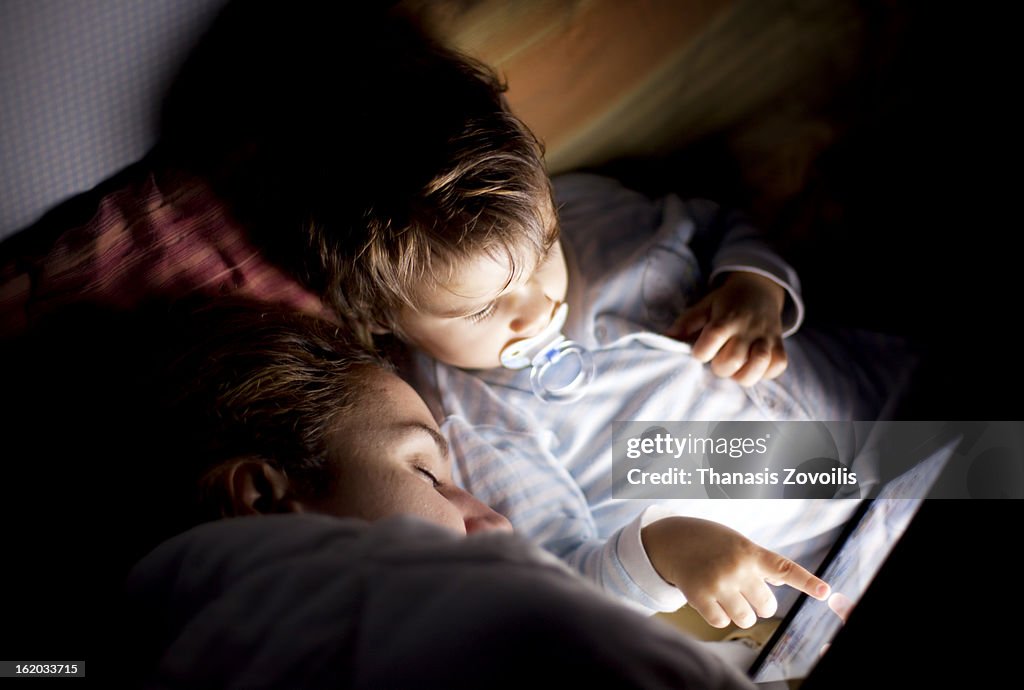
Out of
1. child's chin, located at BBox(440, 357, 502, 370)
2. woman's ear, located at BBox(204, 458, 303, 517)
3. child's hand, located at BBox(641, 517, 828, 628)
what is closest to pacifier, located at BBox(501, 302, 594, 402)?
child's chin, located at BBox(440, 357, 502, 370)

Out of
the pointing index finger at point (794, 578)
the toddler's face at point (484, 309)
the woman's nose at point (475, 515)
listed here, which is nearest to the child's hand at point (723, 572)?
the pointing index finger at point (794, 578)

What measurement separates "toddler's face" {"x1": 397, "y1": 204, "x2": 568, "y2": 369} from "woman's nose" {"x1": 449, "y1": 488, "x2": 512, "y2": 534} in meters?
0.19

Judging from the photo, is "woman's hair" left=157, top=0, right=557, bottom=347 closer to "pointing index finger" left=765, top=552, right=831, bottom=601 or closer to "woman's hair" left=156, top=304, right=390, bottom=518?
"woman's hair" left=156, top=304, right=390, bottom=518

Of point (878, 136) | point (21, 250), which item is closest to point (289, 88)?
point (21, 250)

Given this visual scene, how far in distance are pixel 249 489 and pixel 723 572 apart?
46 cm

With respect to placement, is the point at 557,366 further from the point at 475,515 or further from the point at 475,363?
the point at 475,515

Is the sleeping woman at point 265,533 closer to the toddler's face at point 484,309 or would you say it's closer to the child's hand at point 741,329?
the toddler's face at point 484,309

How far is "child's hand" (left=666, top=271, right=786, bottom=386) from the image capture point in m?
0.85

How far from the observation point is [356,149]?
69 cm

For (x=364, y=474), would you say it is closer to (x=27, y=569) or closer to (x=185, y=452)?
(x=185, y=452)

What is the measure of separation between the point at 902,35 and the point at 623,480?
72 cm

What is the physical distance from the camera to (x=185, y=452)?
64 cm

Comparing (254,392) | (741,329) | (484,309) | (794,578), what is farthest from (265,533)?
(741,329)

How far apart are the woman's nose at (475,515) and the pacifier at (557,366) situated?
0.22 meters
